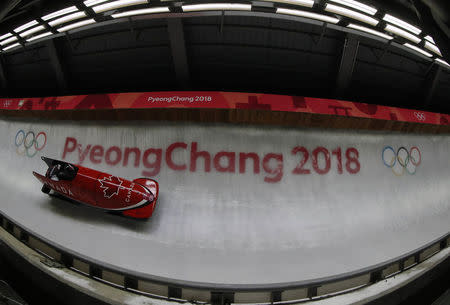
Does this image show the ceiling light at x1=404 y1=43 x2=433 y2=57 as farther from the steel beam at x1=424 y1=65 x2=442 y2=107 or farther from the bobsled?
the bobsled

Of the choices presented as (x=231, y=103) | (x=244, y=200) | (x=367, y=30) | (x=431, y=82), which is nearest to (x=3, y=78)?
(x=231, y=103)

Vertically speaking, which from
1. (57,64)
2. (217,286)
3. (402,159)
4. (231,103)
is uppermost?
(57,64)

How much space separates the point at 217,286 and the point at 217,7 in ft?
11.4

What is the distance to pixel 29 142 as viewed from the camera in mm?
5145

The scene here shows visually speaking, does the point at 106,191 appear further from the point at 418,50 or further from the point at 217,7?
the point at 418,50

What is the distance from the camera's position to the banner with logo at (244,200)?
3.11 metres

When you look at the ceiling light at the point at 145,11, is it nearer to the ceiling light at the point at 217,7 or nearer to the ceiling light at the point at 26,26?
the ceiling light at the point at 217,7

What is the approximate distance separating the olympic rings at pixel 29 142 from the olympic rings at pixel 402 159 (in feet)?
26.0

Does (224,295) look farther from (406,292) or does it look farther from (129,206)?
(406,292)

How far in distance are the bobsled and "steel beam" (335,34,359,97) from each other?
439 cm

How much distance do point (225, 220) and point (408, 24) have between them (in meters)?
3.85

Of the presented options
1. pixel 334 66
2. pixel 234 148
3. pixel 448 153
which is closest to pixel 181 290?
pixel 234 148

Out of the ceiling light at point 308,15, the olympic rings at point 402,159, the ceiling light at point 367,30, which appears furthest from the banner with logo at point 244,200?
the ceiling light at point 308,15

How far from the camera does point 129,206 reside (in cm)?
322
